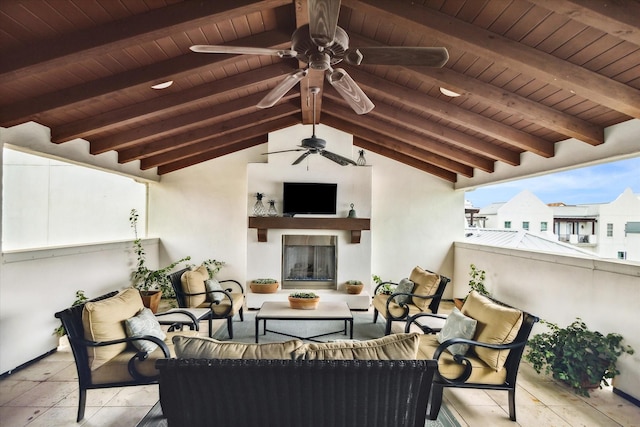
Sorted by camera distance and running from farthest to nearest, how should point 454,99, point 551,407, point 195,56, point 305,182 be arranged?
point 305,182 → point 454,99 → point 195,56 → point 551,407

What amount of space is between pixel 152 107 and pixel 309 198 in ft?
A: 8.90

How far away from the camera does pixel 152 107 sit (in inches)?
139

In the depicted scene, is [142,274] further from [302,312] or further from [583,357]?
[583,357]

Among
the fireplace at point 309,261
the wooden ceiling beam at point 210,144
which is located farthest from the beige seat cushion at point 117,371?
the wooden ceiling beam at point 210,144

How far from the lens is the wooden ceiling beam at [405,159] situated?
6.04 metres

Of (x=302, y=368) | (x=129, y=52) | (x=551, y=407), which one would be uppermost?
(x=129, y=52)

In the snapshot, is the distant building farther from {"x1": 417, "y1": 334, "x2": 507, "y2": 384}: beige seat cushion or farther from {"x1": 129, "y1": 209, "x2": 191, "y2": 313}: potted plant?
{"x1": 129, "y1": 209, "x2": 191, "y2": 313}: potted plant

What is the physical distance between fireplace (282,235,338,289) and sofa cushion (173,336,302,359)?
3971 mm

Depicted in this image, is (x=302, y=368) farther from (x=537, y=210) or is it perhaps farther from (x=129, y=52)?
(x=537, y=210)

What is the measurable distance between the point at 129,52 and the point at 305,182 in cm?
326

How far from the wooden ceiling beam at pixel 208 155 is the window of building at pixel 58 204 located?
27.2 inches

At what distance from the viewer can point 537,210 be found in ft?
14.5

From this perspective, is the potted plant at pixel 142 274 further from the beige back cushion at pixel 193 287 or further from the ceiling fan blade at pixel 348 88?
the ceiling fan blade at pixel 348 88

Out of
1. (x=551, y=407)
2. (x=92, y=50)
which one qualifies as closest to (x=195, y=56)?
(x=92, y=50)
